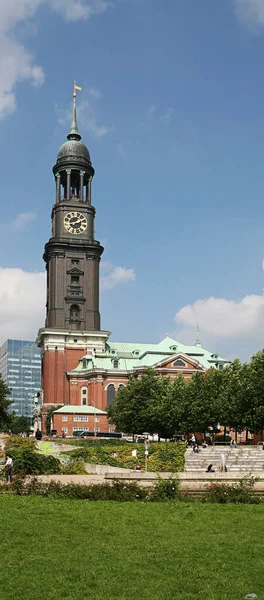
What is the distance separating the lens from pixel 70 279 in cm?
13375

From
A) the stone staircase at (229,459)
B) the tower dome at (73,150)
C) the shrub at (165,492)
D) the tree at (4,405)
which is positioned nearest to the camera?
the shrub at (165,492)

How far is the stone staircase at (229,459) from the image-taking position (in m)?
53.0

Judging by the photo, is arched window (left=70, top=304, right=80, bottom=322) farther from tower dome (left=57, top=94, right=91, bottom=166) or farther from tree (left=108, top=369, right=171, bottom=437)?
tree (left=108, top=369, right=171, bottom=437)

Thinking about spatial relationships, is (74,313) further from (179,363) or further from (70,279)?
(179,363)

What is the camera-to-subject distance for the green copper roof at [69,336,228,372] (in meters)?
128

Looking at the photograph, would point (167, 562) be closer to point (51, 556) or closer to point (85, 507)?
point (51, 556)

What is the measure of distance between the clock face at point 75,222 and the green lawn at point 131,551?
112 m

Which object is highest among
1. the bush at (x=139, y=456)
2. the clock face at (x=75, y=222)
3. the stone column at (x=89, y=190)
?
the stone column at (x=89, y=190)

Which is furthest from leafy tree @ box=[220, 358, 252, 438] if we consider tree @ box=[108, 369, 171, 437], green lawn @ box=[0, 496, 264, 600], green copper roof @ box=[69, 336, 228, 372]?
green lawn @ box=[0, 496, 264, 600]

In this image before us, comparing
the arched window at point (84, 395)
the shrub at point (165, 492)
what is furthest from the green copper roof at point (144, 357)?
the shrub at point (165, 492)

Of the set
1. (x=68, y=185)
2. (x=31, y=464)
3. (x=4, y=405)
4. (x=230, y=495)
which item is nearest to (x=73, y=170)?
(x=68, y=185)

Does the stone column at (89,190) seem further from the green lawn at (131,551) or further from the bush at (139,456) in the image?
the green lawn at (131,551)

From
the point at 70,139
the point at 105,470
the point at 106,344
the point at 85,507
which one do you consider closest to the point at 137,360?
the point at 106,344

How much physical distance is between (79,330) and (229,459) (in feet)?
244
